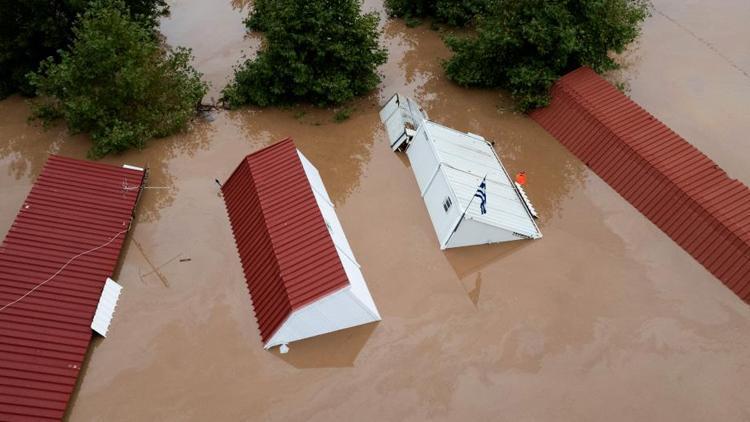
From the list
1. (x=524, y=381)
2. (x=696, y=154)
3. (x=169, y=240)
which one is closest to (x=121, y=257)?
(x=169, y=240)

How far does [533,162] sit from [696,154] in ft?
24.0

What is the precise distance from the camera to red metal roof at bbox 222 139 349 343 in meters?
19.8

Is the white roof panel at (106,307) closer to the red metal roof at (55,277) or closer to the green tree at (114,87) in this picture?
the red metal roof at (55,277)

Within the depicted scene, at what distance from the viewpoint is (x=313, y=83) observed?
28.5 m

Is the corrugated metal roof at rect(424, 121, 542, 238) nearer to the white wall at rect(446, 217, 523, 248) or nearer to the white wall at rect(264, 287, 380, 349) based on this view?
the white wall at rect(446, 217, 523, 248)

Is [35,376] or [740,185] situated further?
[740,185]

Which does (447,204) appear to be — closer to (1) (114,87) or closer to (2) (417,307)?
(2) (417,307)

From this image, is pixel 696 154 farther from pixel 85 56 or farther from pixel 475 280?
pixel 85 56

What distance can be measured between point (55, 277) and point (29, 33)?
616 inches

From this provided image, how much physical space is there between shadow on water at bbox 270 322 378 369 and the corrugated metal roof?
21.8 ft

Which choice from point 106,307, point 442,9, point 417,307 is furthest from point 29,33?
point 417,307

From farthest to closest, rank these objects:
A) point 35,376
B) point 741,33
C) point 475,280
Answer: point 741,33
point 475,280
point 35,376

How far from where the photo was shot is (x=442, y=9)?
35406 mm

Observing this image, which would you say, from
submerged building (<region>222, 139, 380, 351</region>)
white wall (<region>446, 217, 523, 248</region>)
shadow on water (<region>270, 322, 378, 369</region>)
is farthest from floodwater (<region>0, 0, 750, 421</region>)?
submerged building (<region>222, 139, 380, 351</region>)
